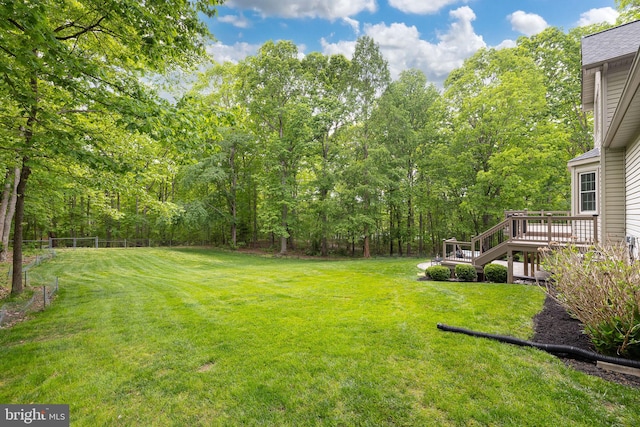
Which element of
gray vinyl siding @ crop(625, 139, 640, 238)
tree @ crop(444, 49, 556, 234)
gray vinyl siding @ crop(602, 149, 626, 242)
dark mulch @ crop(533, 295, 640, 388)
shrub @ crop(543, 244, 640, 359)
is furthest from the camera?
tree @ crop(444, 49, 556, 234)

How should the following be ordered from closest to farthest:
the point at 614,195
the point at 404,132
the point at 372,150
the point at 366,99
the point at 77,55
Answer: the point at 77,55 → the point at 614,195 → the point at 372,150 → the point at 404,132 → the point at 366,99

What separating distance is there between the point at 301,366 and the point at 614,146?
891 cm

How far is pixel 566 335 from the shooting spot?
4098 mm

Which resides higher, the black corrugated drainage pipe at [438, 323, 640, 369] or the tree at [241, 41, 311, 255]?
the tree at [241, 41, 311, 255]

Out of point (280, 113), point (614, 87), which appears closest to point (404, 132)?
point (280, 113)

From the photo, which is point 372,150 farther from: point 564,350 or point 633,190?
point 564,350

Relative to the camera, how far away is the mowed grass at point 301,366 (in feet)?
8.79

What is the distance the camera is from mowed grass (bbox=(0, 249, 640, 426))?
2.68 meters

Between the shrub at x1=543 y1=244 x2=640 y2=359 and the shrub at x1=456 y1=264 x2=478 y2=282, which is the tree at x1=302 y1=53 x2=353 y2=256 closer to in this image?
the shrub at x1=456 y1=264 x2=478 y2=282

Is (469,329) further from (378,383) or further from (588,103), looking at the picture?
(588,103)

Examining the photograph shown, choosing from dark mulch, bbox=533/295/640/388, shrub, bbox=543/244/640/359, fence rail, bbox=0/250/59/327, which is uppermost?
shrub, bbox=543/244/640/359

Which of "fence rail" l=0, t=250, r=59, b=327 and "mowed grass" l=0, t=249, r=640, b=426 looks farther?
"fence rail" l=0, t=250, r=59, b=327

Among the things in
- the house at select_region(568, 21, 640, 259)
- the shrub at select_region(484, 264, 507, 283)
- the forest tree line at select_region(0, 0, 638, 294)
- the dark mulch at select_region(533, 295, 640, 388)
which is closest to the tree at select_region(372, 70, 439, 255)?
the forest tree line at select_region(0, 0, 638, 294)

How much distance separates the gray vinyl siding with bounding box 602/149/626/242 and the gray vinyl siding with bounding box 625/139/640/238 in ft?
0.88
